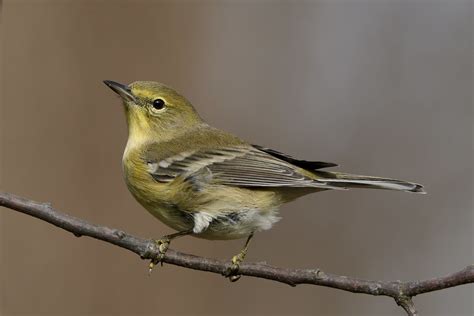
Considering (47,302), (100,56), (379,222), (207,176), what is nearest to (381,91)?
(379,222)

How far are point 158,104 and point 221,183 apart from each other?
46.3 inches

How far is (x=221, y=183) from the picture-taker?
461 centimetres

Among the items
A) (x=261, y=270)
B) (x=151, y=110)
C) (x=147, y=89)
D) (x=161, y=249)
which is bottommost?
(x=261, y=270)

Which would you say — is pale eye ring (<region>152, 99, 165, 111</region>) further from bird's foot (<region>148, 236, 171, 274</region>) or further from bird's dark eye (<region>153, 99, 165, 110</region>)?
bird's foot (<region>148, 236, 171, 274</region>)

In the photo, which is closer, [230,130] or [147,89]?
[147,89]

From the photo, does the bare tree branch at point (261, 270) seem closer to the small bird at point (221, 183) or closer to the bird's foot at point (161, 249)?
the bird's foot at point (161, 249)

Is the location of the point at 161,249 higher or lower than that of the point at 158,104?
lower

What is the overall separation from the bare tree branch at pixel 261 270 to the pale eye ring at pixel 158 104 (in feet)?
5.69

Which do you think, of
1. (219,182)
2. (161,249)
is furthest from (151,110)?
(161,249)

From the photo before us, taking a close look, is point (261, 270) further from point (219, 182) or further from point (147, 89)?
point (147, 89)

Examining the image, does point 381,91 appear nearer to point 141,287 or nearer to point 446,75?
point 446,75

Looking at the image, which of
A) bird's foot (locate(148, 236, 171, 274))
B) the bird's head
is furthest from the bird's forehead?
bird's foot (locate(148, 236, 171, 274))

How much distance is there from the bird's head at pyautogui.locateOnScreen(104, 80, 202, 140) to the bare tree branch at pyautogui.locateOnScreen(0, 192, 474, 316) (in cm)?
162

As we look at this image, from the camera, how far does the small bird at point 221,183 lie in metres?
4.39
